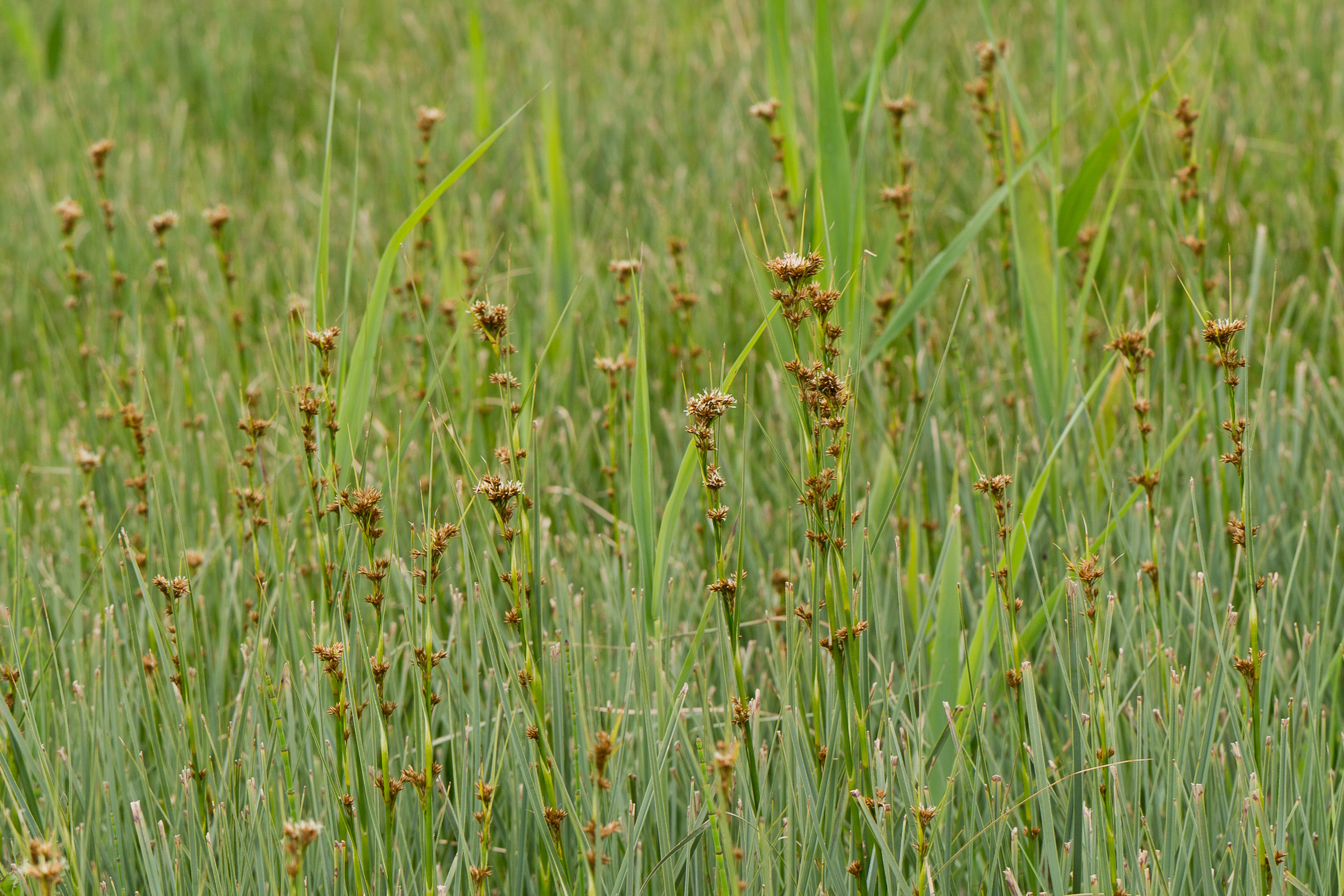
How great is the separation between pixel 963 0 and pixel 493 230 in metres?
2.28

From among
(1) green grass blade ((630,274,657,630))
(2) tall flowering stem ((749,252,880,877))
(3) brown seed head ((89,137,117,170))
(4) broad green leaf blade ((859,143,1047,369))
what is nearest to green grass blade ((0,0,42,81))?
(3) brown seed head ((89,137,117,170))

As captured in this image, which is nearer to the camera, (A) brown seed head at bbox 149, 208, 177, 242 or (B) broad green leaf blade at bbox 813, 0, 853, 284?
(B) broad green leaf blade at bbox 813, 0, 853, 284

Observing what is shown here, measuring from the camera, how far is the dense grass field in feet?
4.02

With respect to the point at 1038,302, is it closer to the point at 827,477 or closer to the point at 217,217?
the point at 827,477

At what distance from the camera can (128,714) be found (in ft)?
5.16

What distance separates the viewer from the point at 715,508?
114cm

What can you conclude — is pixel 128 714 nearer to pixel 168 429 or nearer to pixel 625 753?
pixel 625 753

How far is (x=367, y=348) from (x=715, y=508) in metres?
0.56

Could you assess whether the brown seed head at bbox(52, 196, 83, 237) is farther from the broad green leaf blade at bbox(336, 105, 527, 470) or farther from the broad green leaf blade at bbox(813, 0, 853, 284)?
the broad green leaf blade at bbox(813, 0, 853, 284)

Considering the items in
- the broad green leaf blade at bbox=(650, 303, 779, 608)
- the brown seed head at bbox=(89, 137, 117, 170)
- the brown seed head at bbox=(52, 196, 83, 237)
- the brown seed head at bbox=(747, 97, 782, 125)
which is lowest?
the broad green leaf blade at bbox=(650, 303, 779, 608)

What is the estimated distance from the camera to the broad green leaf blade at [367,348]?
1.36m

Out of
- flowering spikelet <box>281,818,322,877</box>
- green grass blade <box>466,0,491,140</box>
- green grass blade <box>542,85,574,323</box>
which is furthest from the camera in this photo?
green grass blade <box>466,0,491,140</box>

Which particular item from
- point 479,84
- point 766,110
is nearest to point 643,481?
point 766,110

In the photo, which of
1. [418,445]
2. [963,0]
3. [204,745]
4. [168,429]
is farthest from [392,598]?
[963,0]
